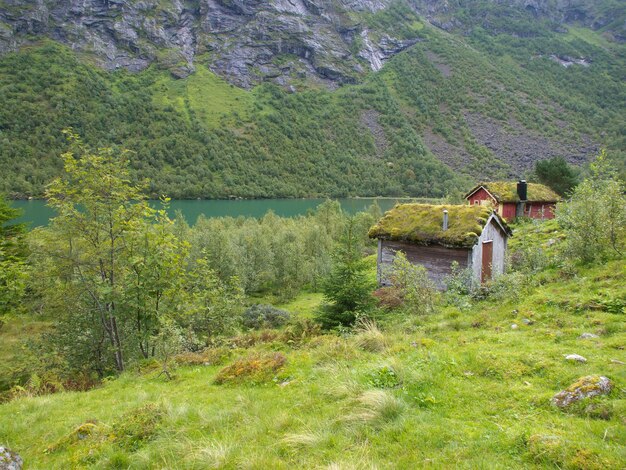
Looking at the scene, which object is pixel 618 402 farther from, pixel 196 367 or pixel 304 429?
pixel 196 367

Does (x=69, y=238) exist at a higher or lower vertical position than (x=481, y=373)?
higher

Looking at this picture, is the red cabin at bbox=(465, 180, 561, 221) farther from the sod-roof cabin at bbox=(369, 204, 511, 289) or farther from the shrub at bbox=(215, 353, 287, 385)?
the shrub at bbox=(215, 353, 287, 385)

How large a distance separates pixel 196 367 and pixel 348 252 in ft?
23.4

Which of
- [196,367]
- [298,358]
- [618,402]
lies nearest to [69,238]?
[196,367]

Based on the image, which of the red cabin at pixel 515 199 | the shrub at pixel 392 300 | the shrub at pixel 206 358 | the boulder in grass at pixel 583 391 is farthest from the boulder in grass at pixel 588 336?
the red cabin at pixel 515 199

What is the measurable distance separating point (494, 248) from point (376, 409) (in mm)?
18117

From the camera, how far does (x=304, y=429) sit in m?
5.42

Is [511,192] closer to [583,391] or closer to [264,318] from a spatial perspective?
[264,318]

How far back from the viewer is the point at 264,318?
28.9 m

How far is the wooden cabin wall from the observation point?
19.6m

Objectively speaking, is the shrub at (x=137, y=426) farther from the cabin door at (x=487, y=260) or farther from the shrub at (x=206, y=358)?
the cabin door at (x=487, y=260)

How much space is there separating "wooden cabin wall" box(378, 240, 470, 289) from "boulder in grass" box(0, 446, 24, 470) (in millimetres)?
15496

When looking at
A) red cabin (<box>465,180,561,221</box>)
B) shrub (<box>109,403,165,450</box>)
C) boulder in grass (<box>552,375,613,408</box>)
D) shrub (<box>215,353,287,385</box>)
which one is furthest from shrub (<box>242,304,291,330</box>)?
red cabin (<box>465,180,561,221</box>)

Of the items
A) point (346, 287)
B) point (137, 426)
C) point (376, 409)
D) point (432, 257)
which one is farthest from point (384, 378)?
point (432, 257)
